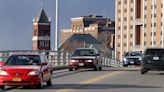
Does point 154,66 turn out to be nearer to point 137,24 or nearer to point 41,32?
point 41,32

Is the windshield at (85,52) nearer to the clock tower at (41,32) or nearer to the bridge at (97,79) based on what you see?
the bridge at (97,79)

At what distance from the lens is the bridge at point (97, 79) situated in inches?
816

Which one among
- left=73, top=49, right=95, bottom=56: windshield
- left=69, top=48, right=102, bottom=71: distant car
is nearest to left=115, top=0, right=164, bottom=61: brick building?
left=73, top=49, right=95, bottom=56: windshield

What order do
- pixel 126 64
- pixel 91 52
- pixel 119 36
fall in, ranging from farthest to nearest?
pixel 119 36 < pixel 126 64 < pixel 91 52

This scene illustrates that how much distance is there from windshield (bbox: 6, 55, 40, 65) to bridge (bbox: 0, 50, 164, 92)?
99cm

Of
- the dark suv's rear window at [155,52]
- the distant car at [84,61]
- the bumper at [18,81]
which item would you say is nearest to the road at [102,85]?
the bumper at [18,81]

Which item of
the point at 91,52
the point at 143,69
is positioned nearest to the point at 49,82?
the point at 143,69

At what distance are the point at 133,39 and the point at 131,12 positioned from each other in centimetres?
974

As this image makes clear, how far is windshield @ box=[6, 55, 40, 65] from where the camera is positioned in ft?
69.2

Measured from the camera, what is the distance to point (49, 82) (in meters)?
22.6

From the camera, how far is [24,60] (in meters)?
21.3

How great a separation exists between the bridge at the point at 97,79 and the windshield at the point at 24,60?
99 cm

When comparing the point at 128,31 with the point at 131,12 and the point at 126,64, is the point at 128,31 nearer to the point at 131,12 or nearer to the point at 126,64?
the point at 131,12

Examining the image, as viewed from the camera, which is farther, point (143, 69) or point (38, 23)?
point (38, 23)
